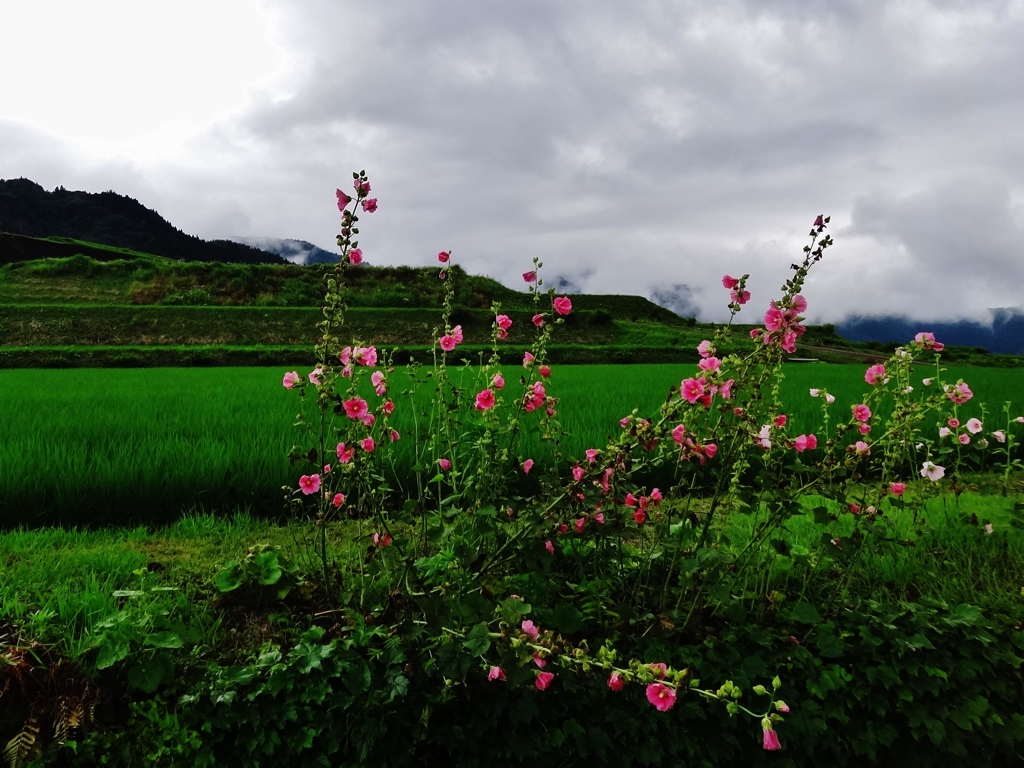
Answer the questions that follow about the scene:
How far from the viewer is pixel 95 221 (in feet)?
273

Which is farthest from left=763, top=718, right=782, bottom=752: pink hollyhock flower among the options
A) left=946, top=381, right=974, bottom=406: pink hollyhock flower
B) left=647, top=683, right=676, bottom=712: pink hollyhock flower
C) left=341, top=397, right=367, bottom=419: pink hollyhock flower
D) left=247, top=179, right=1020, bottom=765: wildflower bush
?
left=946, top=381, right=974, bottom=406: pink hollyhock flower

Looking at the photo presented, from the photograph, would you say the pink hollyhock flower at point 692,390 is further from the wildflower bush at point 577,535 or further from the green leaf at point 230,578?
the green leaf at point 230,578

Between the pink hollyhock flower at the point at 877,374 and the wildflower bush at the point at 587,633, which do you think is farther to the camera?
the pink hollyhock flower at the point at 877,374

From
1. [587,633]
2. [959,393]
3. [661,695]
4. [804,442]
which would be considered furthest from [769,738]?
[959,393]

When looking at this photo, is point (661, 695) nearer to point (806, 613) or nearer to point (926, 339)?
point (806, 613)

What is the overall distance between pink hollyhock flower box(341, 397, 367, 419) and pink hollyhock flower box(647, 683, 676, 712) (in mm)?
1277

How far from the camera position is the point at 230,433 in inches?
179

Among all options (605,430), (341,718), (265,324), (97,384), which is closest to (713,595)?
(341,718)

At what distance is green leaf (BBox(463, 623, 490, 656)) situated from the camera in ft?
5.29

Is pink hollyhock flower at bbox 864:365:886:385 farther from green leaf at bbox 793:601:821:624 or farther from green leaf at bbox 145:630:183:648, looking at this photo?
green leaf at bbox 145:630:183:648

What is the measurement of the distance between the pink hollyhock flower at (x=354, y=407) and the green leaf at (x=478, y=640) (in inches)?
33.9

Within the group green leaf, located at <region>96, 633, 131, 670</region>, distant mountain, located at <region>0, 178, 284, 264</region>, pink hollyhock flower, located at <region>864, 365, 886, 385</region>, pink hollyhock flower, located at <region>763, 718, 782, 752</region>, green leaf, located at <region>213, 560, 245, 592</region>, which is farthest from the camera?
distant mountain, located at <region>0, 178, 284, 264</region>

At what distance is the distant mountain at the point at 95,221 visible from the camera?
262ft

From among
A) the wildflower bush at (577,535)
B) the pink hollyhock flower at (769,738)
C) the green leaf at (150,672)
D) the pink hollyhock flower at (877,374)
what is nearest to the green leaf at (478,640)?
the wildflower bush at (577,535)
